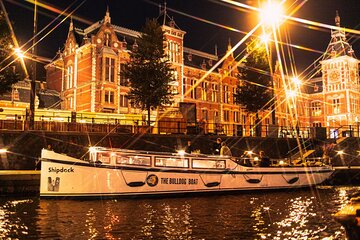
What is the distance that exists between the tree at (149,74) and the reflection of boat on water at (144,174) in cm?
1383

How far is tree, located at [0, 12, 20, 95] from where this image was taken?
2505cm

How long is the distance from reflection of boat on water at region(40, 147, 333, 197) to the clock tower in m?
59.6

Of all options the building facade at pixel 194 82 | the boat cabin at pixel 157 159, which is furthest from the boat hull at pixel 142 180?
the building facade at pixel 194 82

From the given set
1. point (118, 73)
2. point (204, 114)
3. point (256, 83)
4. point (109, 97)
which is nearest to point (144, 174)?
point (256, 83)

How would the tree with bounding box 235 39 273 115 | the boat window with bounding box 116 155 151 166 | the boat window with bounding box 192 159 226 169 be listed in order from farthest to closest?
A: the tree with bounding box 235 39 273 115 < the boat window with bounding box 192 159 226 169 < the boat window with bounding box 116 155 151 166

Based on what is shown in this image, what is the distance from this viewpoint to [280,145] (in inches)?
1379

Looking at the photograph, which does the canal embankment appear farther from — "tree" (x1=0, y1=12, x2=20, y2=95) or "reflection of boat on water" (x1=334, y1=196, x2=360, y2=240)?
"reflection of boat on water" (x1=334, y1=196, x2=360, y2=240)

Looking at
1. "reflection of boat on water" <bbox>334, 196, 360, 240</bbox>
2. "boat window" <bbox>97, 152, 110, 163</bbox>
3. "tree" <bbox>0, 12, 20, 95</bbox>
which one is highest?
"tree" <bbox>0, 12, 20, 95</bbox>

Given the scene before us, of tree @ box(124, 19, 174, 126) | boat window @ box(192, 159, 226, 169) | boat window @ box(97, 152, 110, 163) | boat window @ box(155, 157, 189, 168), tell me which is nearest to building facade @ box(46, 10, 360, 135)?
tree @ box(124, 19, 174, 126)

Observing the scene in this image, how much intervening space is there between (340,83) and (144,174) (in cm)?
6944

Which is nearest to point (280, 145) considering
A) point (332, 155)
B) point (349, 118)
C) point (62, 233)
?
point (332, 155)

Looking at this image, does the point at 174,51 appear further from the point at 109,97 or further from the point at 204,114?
the point at 109,97

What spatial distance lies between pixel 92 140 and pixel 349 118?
206 feet

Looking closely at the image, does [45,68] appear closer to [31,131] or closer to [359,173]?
[31,131]
